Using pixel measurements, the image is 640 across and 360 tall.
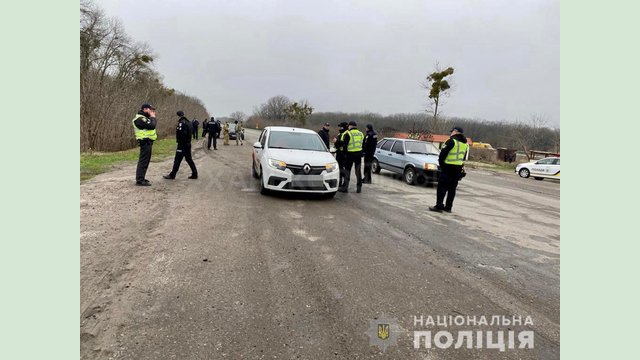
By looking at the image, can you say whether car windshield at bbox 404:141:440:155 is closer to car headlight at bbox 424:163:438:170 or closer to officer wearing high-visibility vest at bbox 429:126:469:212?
car headlight at bbox 424:163:438:170

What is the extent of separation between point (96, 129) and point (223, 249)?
57.8 ft

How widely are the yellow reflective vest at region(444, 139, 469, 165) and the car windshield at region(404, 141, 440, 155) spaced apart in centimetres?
550

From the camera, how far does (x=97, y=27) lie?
1313 inches

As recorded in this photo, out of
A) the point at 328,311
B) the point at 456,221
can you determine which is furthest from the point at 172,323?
the point at 456,221

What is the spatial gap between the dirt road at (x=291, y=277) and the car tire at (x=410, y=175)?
4.80 m

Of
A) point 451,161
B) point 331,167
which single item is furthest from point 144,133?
point 451,161

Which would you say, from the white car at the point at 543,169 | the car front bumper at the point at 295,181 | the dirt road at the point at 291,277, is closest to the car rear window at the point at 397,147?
the dirt road at the point at 291,277

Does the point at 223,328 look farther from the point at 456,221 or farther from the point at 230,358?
the point at 456,221

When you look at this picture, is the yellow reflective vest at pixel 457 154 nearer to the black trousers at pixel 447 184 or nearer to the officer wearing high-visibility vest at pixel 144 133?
the black trousers at pixel 447 184

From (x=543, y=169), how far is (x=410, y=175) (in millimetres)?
13549

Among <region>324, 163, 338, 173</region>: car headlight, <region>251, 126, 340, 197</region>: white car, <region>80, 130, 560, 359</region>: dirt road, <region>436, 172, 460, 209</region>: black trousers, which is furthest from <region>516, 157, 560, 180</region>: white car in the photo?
<region>324, 163, 338, 173</region>: car headlight

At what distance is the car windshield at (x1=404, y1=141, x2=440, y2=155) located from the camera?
13.4 meters

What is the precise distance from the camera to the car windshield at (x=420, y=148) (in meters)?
13.4

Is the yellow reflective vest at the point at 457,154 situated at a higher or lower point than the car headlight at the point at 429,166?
higher
